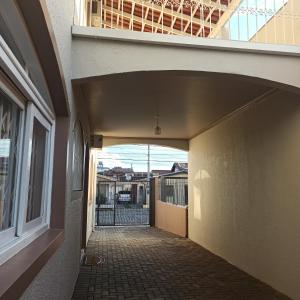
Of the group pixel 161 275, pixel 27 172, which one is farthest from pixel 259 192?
pixel 27 172

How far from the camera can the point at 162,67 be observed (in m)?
4.45

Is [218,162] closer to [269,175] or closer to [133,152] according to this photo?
[269,175]

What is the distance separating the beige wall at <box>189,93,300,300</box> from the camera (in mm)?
5199

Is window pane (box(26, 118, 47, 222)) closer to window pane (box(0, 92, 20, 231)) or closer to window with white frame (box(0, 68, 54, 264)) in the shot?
window with white frame (box(0, 68, 54, 264))

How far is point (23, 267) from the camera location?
6.46 ft

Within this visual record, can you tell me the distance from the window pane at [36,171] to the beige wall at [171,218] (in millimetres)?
8423

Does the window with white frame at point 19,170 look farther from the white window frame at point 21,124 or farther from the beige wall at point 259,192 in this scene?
the beige wall at point 259,192

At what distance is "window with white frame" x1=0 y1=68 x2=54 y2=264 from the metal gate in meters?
11.6

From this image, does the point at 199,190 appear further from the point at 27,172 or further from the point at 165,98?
the point at 27,172

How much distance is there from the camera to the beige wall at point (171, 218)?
38.2 feet

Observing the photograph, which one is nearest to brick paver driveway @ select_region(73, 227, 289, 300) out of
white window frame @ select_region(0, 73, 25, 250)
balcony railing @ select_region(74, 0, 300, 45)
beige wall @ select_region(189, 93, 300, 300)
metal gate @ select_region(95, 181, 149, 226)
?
beige wall @ select_region(189, 93, 300, 300)

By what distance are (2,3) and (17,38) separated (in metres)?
0.49

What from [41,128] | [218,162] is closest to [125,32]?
[41,128]

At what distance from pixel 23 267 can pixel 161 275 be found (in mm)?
4853
